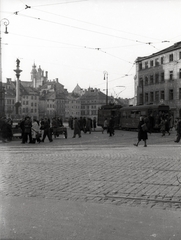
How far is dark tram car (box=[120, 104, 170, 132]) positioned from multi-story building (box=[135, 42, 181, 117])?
10.3 meters

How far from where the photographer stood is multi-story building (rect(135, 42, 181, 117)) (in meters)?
58.0

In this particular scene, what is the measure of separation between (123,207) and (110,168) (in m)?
4.61

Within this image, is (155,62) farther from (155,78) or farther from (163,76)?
(163,76)

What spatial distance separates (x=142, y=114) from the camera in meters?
38.8

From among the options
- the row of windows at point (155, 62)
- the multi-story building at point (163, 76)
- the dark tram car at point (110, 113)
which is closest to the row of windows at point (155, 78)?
the multi-story building at point (163, 76)

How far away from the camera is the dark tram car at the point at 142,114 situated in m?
36.8

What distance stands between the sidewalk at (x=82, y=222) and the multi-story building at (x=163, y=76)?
4716cm

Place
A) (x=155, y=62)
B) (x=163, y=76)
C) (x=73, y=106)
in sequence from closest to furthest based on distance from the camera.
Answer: (x=163, y=76), (x=155, y=62), (x=73, y=106)

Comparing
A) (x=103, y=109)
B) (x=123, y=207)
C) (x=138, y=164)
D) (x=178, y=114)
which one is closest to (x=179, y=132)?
(x=138, y=164)

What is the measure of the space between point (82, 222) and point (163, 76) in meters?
58.8

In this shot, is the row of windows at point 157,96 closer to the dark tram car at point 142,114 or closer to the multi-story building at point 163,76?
the multi-story building at point 163,76

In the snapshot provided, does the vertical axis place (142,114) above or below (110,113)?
below

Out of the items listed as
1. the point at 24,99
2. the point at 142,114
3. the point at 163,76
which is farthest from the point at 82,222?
the point at 24,99

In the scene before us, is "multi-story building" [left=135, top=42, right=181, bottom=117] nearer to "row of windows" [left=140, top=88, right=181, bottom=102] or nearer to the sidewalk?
"row of windows" [left=140, top=88, right=181, bottom=102]
